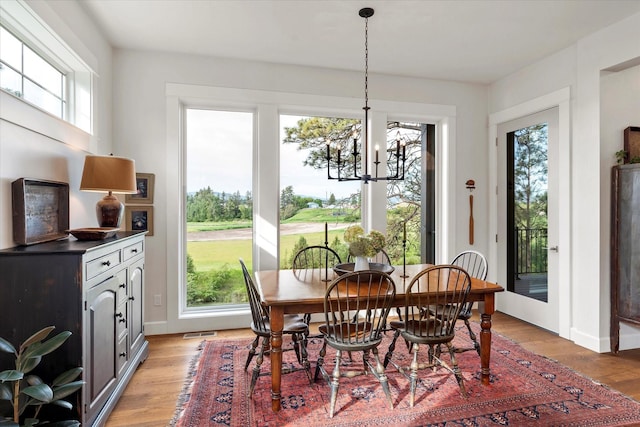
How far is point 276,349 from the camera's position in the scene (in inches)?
87.7

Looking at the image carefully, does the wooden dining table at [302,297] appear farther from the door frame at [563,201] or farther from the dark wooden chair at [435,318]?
the door frame at [563,201]

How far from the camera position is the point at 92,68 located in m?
2.96

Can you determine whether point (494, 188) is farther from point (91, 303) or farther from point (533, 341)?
point (91, 303)

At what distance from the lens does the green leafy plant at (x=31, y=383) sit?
1.43 meters

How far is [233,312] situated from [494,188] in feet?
11.4

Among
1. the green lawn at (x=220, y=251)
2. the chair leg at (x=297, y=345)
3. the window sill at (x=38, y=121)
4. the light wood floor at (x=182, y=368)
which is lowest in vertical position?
the light wood floor at (x=182, y=368)

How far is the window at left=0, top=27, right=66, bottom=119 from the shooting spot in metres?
2.02

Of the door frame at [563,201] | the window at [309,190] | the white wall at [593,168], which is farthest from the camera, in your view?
A: the window at [309,190]

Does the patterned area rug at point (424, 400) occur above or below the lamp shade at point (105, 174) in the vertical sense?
below

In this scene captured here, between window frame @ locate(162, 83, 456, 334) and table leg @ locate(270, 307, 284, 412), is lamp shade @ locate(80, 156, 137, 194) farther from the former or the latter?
table leg @ locate(270, 307, 284, 412)

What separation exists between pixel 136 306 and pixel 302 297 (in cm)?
145

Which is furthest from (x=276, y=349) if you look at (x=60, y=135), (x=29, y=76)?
(x=29, y=76)

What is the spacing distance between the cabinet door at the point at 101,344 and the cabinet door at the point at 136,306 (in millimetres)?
366

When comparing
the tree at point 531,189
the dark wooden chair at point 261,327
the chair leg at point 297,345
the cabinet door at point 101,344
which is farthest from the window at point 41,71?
the tree at point 531,189
